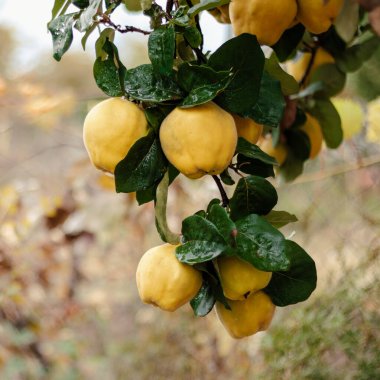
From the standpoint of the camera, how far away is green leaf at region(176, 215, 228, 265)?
1.25 ft

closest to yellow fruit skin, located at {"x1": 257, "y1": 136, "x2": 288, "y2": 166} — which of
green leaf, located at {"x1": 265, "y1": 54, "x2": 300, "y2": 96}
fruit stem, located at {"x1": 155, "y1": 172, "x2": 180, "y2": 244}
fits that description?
green leaf, located at {"x1": 265, "y1": 54, "x2": 300, "y2": 96}

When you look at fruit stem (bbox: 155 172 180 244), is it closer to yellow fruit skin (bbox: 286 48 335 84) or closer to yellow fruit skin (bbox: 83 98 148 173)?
yellow fruit skin (bbox: 83 98 148 173)

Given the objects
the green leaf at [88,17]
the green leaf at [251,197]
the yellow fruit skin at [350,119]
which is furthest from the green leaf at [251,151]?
the yellow fruit skin at [350,119]

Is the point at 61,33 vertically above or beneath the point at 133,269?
above

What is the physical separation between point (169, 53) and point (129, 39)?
12.2ft

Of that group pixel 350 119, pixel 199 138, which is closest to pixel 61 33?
pixel 199 138

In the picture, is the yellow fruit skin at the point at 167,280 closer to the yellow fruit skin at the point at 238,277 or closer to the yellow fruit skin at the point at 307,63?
the yellow fruit skin at the point at 238,277

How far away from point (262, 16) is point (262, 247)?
0.17m

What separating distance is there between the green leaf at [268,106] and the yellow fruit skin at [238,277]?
102 mm

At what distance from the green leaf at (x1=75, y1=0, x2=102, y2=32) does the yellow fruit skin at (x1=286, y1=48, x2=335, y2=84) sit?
1.00 feet

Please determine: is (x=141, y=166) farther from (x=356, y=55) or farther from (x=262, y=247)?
(x=356, y=55)

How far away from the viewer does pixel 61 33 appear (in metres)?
0.43

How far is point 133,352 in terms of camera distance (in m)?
1.54

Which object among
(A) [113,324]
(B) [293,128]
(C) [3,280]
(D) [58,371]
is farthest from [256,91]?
(A) [113,324]
